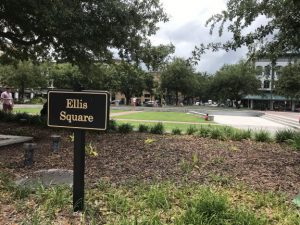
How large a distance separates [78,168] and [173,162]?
3.42m

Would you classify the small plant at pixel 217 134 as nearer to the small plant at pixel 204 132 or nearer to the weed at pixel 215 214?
the small plant at pixel 204 132

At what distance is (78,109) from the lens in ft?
15.6

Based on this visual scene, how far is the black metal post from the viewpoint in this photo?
15.8 feet

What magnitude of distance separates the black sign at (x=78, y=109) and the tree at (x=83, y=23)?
525 cm

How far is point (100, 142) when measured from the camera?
10.9 meters

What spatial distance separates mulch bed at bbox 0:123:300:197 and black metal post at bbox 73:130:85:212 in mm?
1354

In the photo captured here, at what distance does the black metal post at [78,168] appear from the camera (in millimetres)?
4828

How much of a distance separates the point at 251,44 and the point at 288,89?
105 ft

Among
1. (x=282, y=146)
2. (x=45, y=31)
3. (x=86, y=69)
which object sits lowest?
(x=282, y=146)

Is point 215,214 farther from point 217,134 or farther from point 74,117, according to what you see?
point 217,134

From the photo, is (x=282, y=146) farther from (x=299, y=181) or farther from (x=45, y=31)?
(x=45, y=31)

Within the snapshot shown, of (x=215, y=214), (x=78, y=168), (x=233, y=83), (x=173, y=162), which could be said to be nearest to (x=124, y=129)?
(x=173, y=162)

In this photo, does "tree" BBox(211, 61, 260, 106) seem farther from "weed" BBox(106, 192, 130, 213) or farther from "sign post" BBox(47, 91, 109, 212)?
"sign post" BBox(47, 91, 109, 212)

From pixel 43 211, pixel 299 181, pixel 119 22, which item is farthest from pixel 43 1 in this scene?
pixel 299 181
